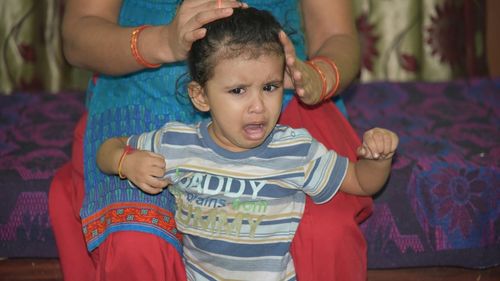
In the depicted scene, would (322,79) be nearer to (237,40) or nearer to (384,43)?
(237,40)

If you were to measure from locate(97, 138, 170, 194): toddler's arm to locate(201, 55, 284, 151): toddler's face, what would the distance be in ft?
0.44

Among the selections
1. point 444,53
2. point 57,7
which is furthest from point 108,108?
point 444,53

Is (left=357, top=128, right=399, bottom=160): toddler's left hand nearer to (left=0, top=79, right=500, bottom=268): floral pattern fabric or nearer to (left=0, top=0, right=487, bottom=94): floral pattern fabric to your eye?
(left=0, top=79, right=500, bottom=268): floral pattern fabric

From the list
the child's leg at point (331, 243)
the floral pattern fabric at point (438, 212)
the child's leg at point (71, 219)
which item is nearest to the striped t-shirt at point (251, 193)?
the child's leg at point (331, 243)

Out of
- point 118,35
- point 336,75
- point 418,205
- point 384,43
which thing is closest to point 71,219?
point 118,35

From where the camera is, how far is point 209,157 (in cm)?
137

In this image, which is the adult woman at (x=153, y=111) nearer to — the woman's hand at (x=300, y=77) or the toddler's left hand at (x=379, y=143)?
the woman's hand at (x=300, y=77)

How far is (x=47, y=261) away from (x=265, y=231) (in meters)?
0.67

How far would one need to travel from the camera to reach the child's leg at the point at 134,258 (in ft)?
4.35

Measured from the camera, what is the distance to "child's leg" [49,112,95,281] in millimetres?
1530

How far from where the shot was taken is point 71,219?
1.57 metres

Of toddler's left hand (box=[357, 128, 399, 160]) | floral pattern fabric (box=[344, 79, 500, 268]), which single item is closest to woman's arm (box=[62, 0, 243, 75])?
toddler's left hand (box=[357, 128, 399, 160])

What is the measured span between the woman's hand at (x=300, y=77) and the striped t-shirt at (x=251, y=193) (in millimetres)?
68

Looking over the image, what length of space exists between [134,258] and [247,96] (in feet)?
1.11
